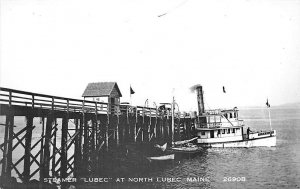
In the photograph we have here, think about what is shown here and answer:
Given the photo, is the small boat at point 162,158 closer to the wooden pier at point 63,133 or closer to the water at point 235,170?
the water at point 235,170

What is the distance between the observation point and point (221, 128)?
123 feet

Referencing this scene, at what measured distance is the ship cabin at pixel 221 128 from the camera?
38094 mm

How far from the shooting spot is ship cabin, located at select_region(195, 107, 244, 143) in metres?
38.1

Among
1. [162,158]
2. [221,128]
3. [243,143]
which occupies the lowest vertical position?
[243,143]

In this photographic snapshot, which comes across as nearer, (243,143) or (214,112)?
(243,143)

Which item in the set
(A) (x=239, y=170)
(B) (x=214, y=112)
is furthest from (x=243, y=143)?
(A) (x=239, y=170)

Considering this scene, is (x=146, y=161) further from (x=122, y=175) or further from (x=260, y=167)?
(x=260, y=167)

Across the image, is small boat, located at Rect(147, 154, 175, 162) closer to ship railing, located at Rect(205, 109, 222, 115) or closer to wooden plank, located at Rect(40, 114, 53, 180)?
wooden plank, located at Rect(40, 114, 53, 180)

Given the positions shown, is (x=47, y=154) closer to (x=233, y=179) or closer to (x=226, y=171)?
(x=233, y=179)

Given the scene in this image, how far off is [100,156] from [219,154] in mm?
20154

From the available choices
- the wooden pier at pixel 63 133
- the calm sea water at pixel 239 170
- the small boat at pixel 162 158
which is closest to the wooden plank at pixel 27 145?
the wooden pier at pixel 63 133

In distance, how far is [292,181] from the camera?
19.8 meters

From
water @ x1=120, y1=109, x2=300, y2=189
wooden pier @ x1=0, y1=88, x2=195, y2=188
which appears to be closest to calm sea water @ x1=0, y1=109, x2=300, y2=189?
water @ x1=120, y1=109, x2=300, y2=189

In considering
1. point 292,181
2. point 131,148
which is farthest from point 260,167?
point 131,148
